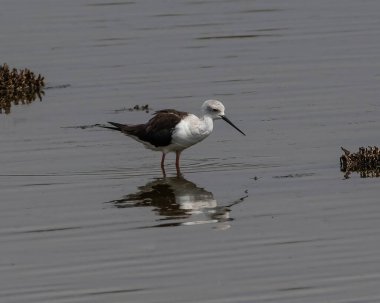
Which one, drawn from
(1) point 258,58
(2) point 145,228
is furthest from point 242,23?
(2) point 145,228

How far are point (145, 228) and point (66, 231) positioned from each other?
33.0 inches

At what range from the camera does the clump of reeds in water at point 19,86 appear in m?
21.5

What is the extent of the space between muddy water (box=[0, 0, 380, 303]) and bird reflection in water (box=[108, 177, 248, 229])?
4 centimetres

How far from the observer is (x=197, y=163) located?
16562 millimetres

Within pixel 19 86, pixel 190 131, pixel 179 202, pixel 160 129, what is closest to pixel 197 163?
pixel 190 131

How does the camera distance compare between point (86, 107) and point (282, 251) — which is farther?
point (86, 107)

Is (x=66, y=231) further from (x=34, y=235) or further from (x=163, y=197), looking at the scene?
(x=163, y=197)

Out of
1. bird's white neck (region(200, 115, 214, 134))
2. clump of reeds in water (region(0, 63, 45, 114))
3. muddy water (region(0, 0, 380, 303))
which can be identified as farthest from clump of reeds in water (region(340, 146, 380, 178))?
clump of reeds in water (region(0, 63, 45, 114))

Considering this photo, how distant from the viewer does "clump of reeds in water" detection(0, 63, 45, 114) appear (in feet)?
70.5

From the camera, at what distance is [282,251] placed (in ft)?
38.7

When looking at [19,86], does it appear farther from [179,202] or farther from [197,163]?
[179,202]

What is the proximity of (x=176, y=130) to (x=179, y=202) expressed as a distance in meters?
2.08

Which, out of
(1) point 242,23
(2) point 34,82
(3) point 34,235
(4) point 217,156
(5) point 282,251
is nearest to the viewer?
(5) point 282,251

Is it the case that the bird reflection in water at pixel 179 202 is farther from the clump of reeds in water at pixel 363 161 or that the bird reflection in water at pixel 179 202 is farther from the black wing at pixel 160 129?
the clump of reeds in water at pixel 363 161
